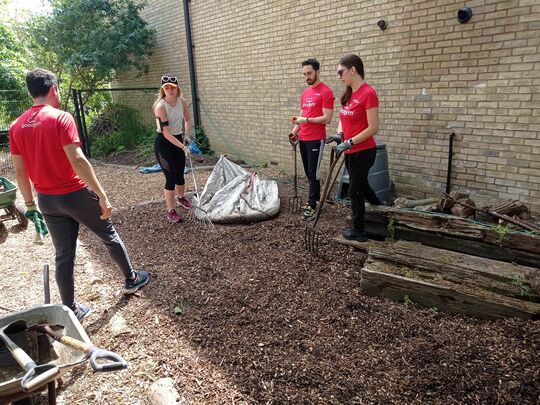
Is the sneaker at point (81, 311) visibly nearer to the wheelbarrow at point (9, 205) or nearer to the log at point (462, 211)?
the wheelbarrow at point (9, 205)

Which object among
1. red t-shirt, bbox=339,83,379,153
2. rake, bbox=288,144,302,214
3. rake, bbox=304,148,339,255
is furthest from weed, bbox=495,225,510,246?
rake, bbox=288,144,302,214

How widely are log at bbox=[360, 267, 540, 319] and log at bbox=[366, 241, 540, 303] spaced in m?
0.08

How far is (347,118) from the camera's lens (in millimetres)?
3764

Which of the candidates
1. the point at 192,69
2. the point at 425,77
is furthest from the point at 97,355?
the point at 192,69

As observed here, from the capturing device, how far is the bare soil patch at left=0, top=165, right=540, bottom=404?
7.61 feet

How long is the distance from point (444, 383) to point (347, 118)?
237 centimetres

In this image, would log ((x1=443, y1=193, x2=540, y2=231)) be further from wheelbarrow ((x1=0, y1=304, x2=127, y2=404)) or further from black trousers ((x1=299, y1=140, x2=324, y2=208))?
wheelbarrow ((x1=0, y1=304, x2=127, y2=404))

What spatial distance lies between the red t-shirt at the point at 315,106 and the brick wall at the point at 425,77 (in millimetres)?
1329

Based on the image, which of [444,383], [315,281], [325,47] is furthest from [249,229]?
[325,47]

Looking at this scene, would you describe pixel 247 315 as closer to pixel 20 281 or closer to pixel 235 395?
pixel 235 395

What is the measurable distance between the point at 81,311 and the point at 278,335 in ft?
5.43

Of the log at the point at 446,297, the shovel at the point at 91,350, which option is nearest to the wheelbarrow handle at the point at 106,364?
the shovel at the point at 91,350

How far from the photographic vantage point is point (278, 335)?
9.34 ft

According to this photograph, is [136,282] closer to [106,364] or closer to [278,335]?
[278,335]
